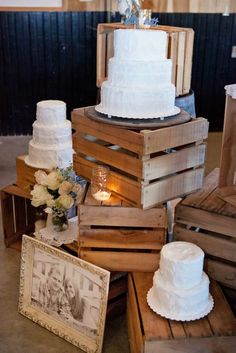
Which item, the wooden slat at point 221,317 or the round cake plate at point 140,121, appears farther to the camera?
the round cake plate at point 140,121

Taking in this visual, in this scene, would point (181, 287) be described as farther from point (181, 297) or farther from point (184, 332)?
point (184, 332)

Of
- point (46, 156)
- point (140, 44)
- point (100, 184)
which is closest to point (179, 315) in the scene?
point (100, 184)

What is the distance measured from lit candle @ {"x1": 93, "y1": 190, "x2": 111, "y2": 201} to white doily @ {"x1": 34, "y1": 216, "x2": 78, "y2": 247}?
45cm

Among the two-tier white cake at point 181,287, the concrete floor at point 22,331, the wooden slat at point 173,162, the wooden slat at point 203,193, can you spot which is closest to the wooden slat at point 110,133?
the wooden slat at point 173,162

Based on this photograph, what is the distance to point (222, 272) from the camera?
2434 mm

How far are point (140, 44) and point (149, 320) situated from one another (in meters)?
1.37

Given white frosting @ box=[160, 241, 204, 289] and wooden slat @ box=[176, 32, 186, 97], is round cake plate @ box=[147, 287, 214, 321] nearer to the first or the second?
white frosting @ box=[160, 241, 204, 289]

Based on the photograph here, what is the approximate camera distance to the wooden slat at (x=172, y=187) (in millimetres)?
2361

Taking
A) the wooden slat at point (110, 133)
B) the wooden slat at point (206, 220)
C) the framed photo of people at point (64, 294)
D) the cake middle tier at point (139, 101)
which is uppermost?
the cake middle tier at point (139, 101)

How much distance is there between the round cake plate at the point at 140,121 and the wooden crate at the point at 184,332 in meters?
0.88

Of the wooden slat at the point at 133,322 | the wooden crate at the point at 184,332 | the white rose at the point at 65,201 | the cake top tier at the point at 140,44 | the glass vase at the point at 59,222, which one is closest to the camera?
the wooden crate at the point at 184,332

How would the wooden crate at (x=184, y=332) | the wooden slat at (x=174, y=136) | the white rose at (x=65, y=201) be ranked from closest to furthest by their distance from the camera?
the wooden crate at (x=184, y=332) → the wooden slat at (x=174, y=136) → the white rose at (x=65, y=201)

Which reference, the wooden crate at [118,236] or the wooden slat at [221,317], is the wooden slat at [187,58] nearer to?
the wooden crate at [118,236]

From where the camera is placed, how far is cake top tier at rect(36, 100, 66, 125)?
336 centimetres
